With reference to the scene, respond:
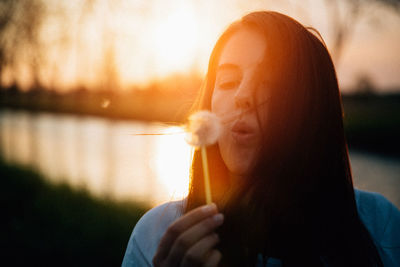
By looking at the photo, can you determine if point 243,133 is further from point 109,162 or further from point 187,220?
point 109,162

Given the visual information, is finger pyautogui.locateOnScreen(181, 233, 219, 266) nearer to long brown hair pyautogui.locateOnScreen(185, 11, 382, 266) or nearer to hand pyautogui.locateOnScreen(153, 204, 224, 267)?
hand pyautogui.locateOnScreen(153, 204, 224, 267)

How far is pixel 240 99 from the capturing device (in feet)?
4.50

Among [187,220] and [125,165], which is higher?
[187,220]

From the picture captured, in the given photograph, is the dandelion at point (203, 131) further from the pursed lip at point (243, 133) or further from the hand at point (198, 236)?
the hand at point (198, 236)

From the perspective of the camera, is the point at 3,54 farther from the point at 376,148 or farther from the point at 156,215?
the point at 376,148

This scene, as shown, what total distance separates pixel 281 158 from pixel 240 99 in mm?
358

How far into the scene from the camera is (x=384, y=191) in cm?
682

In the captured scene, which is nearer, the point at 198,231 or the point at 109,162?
the point at 198,231

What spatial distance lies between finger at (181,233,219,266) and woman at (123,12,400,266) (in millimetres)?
286

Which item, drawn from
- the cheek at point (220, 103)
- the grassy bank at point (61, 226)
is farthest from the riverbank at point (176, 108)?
the grassy bank at point (61, 226)

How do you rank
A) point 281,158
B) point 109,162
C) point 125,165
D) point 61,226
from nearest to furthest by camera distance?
point 281,158 < point 61,226 < point 125,165 < point 109,162

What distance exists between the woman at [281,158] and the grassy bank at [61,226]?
10.8ft

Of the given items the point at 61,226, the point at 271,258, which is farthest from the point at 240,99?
the point at 61,226

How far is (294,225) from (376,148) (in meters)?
11.6
